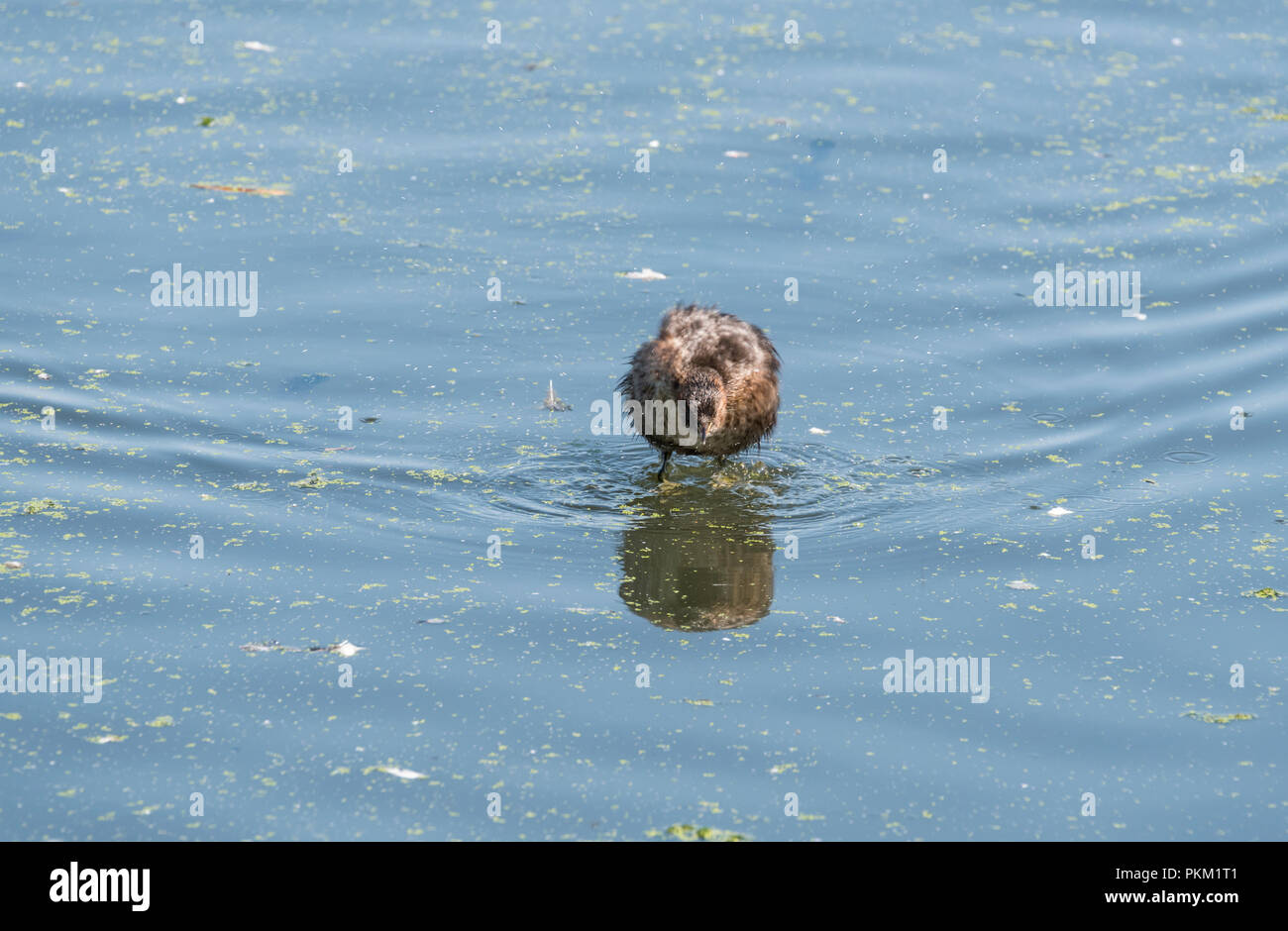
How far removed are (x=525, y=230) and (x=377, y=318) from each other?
4.42ft

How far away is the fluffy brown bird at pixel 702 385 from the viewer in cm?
725

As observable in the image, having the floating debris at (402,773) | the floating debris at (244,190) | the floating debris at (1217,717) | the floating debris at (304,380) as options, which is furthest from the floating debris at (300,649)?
the floating debris at (244,190)

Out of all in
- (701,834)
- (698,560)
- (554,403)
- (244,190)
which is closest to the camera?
(701,834)

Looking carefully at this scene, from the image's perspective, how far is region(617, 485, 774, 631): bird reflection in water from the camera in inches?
246

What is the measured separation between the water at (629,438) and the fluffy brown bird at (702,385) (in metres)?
0.26

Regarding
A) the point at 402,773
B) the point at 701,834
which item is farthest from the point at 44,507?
the point at 701,834

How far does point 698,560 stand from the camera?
669 centimetres

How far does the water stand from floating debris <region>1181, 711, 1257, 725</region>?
39 millimetres

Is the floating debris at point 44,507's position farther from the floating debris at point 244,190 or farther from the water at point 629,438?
the floating debris at point 244,190

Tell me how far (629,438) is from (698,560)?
4.37 feet

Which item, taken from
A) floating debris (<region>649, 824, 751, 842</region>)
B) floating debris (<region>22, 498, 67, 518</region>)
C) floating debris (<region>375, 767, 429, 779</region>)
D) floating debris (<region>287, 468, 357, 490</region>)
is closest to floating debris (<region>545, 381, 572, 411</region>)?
floating debris (<region>287, 468, 357, 490</region>)

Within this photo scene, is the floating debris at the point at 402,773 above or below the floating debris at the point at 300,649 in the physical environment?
below

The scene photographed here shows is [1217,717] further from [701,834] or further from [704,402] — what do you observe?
[704,402]
